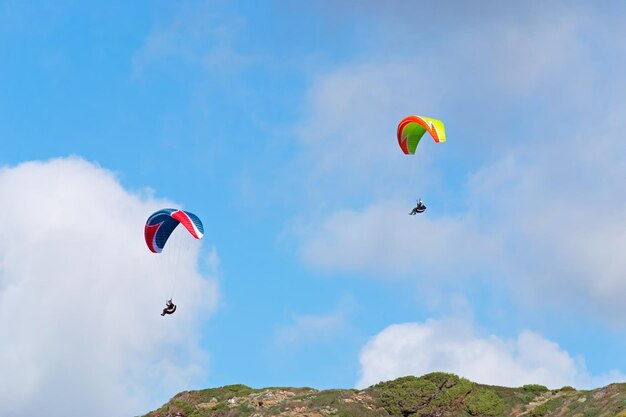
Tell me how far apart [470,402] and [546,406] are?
589 cm

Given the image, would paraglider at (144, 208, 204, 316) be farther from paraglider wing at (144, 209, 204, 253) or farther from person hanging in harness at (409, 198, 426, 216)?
person hanging in harness at (409, 198, 426, 216)

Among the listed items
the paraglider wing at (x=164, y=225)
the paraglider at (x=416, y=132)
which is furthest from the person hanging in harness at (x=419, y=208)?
the paraglider wing at (x=164, y=225)

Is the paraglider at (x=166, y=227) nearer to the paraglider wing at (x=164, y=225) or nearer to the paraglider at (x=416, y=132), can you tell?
the paraglider wing at (x=164, y=225)

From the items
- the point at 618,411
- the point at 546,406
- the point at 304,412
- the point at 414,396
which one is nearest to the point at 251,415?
the point at 304,412

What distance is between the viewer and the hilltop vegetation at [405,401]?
66.9 metres

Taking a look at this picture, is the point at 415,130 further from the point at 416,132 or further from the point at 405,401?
the point at 405,401

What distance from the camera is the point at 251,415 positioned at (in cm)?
6919

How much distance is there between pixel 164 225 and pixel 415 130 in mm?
20025

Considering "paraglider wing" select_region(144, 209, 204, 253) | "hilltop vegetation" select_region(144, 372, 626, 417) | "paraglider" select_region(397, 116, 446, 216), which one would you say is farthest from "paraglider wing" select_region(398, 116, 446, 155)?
"hilltop vegetation" select_region(144, 372, 626, 417)

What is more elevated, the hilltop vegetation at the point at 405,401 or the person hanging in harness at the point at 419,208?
the person hanging in harness at the point at 419,208

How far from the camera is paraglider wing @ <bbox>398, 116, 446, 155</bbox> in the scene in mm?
60750

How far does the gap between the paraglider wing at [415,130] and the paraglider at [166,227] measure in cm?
1720

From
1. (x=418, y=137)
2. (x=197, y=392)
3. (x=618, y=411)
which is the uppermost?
(x=418, y=137)

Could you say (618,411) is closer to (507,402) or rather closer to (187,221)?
(507,402)
